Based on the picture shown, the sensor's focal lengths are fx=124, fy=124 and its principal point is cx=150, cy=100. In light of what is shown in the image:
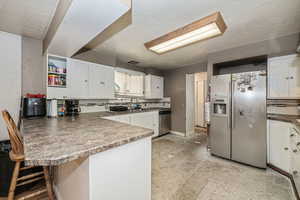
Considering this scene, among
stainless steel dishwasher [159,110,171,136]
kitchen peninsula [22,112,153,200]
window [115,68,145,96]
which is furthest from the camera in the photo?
stainless steel dishwasher [159,110,171,136]

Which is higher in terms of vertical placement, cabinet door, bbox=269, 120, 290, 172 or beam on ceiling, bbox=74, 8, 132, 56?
beam on ceiling, bbox=74, 8, 132, 56

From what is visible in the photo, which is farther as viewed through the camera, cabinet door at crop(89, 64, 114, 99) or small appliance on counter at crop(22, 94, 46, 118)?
cabinet door at crop(89, 64, 114, 99)

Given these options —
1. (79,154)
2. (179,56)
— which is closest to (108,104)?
(179,56)

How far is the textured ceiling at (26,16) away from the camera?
150 centimetres

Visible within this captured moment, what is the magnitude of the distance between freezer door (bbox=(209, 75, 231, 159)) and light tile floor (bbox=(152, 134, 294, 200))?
0.82ft

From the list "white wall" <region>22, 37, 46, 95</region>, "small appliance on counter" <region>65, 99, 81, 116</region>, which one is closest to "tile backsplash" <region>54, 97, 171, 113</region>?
"small appliance on counter" <region>65, 99, 81, 116</region>

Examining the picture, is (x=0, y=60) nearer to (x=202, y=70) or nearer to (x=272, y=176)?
(x=202, y=70)

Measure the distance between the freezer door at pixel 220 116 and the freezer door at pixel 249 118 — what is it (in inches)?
4.1

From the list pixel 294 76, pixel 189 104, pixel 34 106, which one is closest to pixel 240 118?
pixel 294 76

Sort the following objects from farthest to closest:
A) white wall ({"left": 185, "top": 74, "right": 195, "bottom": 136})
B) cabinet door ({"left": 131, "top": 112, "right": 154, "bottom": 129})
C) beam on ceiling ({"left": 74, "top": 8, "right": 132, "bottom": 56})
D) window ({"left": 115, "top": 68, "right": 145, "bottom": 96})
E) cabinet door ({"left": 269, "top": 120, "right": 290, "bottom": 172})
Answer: white wall ({"left": 185, "top": 74, "right": 195, "bottom": 136}) → window ({"left": 115, "top": 68, "right": 145, "bottom": 96}) → cabinet door ({"left": 131, "top": 112, "right": 154, "bottom": 129}) → cabinet door ({"left": 269, "top": 120, "right": 290, "bottom": 172}) → beam on ceiling ({"left": 74, "top": 8, "right": 132, "bottom": 56})

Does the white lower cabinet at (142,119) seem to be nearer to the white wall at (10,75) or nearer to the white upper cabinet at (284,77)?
the white wall at (10,75)

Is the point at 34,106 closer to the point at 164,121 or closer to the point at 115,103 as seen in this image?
the point at 115,103

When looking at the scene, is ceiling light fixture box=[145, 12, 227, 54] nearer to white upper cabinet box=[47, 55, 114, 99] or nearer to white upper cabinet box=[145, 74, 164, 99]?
white upper cabinet box=[47, 55, 114, 99]

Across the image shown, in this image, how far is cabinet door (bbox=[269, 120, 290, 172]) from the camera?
1986 mm
